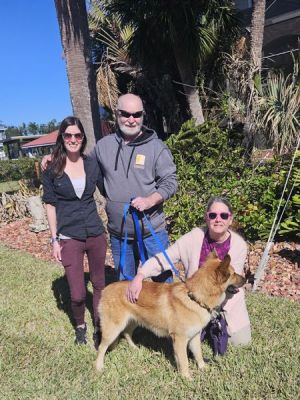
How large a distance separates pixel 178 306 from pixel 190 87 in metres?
8.34

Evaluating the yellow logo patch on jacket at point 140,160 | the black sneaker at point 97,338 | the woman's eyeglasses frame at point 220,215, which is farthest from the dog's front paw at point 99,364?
the yellow logo patch on jacket at point 140,160

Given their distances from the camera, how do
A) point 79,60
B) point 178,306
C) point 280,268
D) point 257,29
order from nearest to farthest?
1. point 178,306
2. point 280,268
3. point 79,60
4. point 257,29

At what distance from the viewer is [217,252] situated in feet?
11.9

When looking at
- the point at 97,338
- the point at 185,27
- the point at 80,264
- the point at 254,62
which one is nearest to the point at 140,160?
the point at 80,264

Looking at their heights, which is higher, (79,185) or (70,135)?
(70,135)

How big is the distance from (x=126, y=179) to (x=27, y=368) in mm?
2017

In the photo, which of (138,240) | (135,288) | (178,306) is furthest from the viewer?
(138,240)

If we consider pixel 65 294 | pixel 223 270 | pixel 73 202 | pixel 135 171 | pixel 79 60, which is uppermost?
pixel 79 60

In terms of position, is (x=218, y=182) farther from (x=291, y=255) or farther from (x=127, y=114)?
(x=127, y=114)

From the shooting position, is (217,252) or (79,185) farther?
(79,185)

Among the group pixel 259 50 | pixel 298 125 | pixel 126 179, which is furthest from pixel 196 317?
pixel 259 50

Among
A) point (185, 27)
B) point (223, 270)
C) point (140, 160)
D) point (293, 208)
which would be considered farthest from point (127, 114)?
point (185, 27)

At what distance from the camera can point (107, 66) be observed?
630 inches

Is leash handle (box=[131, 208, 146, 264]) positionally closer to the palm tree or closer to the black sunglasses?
the black sunglasses
